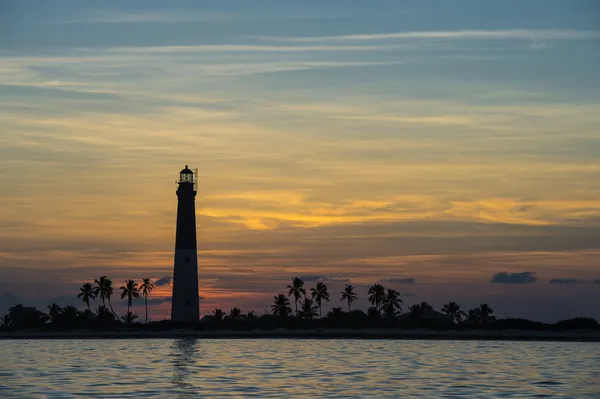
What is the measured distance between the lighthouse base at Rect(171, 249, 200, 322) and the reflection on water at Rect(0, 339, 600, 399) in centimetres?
1841

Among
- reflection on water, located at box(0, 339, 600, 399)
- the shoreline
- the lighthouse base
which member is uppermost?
the lighthouse base

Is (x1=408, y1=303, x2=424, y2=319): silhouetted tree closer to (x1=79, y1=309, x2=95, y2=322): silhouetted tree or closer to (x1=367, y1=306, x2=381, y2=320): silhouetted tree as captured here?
(x1=367, y1=306, x2=381, y2=320): silhouetted tree

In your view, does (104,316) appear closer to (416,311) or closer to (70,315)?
(70,315)

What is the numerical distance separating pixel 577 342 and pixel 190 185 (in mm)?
57167

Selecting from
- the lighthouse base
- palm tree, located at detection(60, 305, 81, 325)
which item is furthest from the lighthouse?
palm tree, located at detection(60, 305, 81, 325)

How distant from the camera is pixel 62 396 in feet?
156

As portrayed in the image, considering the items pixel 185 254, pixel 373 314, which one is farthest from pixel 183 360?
pixel 373 314

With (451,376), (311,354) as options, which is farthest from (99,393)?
(311,354)

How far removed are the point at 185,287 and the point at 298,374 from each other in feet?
165

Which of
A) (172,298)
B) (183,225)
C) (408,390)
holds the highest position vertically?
(183,225)

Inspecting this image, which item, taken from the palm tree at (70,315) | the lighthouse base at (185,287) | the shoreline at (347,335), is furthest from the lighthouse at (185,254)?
the palm tree at (70,315)

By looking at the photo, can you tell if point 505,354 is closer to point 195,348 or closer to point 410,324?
point 195,348

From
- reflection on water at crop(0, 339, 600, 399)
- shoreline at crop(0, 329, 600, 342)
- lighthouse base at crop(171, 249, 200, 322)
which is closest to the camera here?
reflection on water at crop(0, 339, 600, 399)

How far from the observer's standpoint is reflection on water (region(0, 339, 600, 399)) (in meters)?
50.1
